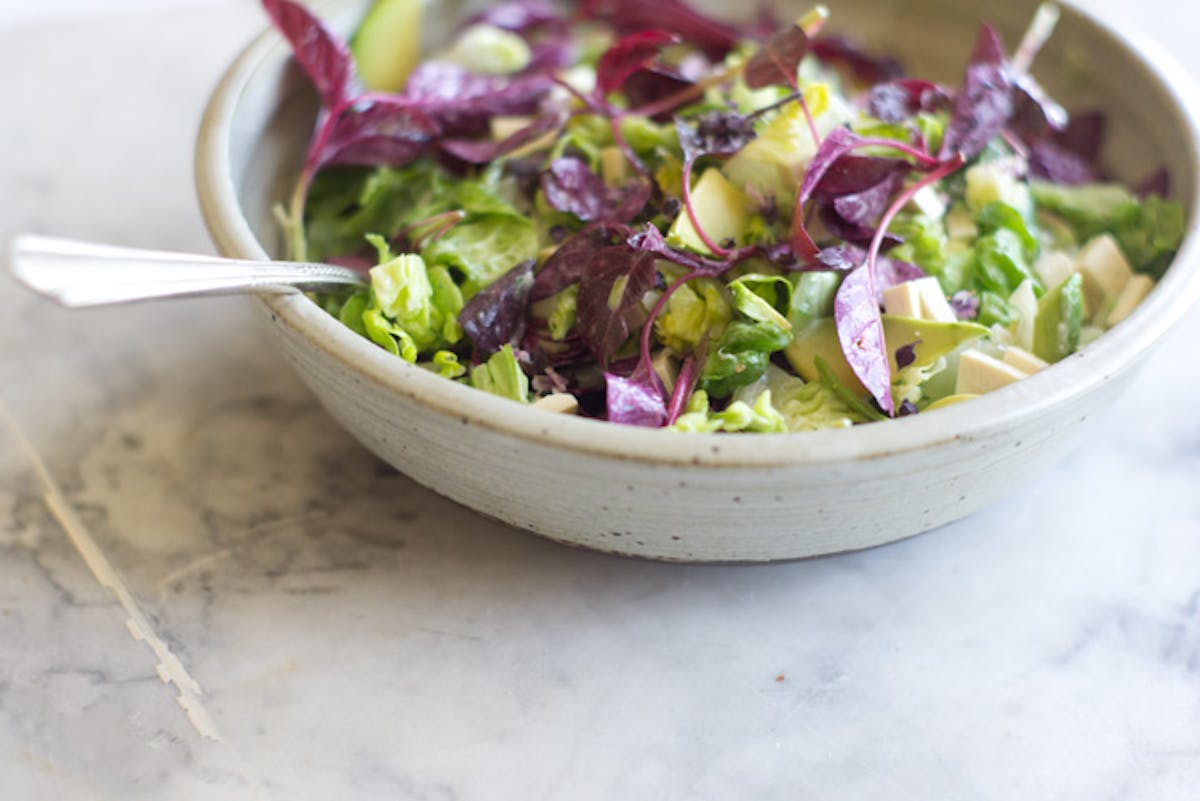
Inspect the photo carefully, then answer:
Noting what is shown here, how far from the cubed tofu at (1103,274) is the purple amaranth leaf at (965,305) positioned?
Result: 192 millimetres

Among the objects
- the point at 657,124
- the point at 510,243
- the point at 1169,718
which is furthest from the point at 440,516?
the point at 1169,718

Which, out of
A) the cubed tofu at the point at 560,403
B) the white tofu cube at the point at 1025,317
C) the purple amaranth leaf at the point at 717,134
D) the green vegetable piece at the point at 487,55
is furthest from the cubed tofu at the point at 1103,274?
the green vegetable piece at the point at 487,55

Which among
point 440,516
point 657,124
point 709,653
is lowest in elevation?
point 440,516

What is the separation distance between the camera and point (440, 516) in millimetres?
1368

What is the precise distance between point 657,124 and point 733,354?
451mm

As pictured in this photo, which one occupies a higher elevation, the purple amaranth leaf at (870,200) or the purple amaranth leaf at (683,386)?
the purple amaranth leaf at (870,200)

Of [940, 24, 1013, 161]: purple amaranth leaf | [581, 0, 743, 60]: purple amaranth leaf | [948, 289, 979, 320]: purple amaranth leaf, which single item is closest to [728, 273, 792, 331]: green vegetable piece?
[948, 289, 979, 320]: purple amaranth leaf

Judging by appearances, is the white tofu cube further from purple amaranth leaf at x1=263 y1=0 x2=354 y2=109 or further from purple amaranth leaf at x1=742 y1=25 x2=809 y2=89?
purple amaranth leaf at x1=263 y1=0 x2=354 y2=109

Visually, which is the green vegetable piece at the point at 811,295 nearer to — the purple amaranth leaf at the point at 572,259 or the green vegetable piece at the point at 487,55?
the purple amaranth leaf at the point at 572,259

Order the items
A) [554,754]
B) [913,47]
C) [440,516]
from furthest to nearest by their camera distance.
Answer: [913,47], [440,516], [554,754]

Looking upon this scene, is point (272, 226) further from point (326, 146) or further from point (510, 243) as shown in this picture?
point (510, 243)

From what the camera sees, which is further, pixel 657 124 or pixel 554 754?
pixel 657 124

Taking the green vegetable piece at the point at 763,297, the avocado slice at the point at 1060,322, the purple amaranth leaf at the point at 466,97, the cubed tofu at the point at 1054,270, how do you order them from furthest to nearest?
the purple amaranth leaf at the point at 466,97
the cubed tofu at the point at 1054,270
the avocado slice at the point at 1060,322
the green vegetable piece at the point at 763,297

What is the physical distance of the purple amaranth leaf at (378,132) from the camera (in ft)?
4.94
